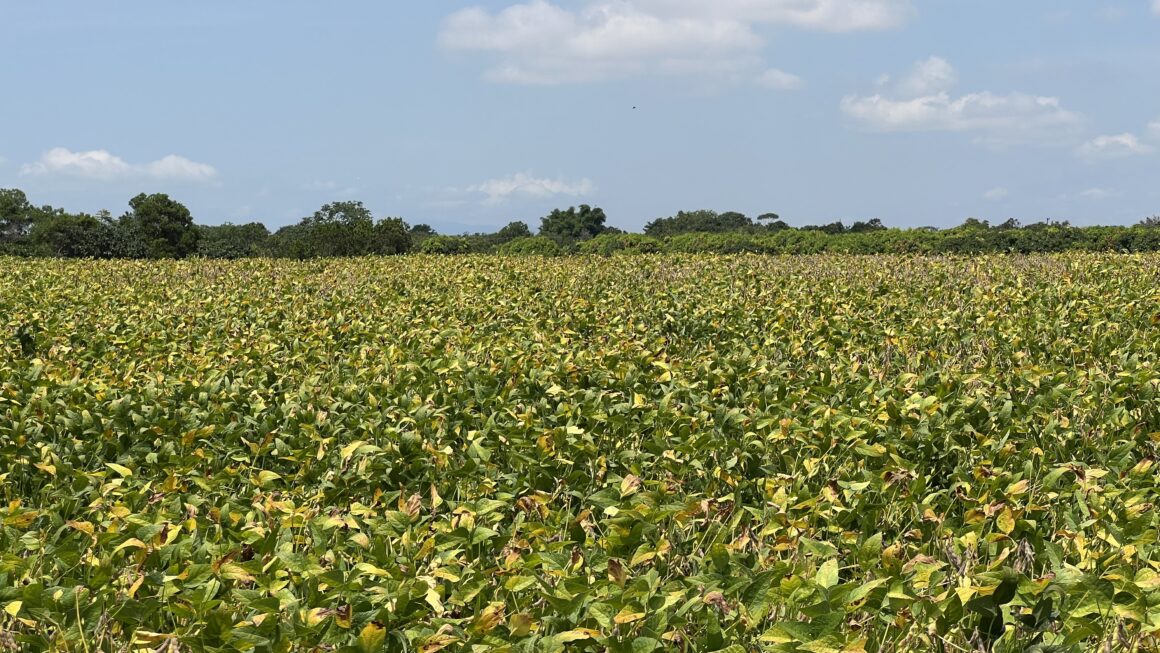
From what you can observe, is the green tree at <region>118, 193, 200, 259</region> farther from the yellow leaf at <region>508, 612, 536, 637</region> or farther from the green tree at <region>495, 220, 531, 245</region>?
the yellow leaf at <region>508, 612, 536, 637</region>

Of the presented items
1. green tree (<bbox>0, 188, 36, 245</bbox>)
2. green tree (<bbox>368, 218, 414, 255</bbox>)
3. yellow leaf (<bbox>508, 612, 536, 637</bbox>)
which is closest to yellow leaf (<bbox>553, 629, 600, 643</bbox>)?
yellow leaf (<bbox>508, 612, 536, 637</bbox>)

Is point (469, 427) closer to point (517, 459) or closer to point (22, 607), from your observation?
point (517, 459)

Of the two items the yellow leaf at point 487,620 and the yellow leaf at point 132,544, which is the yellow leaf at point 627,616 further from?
the yellow leaf at point 132,544

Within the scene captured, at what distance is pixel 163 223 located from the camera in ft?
193

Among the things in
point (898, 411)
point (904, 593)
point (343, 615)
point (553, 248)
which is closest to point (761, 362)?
point (898, 411)

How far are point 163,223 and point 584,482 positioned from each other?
6038 centimetres

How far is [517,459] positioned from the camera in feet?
14.5

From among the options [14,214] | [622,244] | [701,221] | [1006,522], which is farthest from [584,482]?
[14,214]

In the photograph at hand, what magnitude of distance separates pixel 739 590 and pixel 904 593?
1.44 ft

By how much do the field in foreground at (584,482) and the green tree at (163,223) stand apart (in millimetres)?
49301

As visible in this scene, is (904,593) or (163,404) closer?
(904,593)

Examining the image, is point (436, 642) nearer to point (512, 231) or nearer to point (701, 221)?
point (512, 231)

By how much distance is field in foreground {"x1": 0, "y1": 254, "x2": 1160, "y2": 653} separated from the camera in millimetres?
2596

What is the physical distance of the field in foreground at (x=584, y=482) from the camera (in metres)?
2.60
